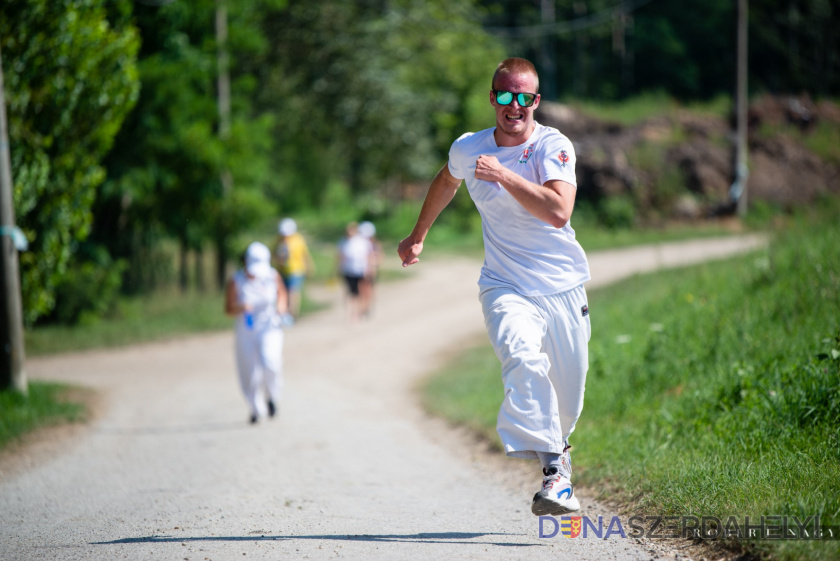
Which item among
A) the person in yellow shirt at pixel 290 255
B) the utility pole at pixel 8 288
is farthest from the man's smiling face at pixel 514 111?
the person in yellow shirt at pixel 290 255

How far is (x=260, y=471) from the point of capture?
7098 millimetres

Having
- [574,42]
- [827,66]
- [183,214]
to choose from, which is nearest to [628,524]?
[183,214]

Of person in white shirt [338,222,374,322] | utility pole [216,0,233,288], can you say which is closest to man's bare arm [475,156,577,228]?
person in white shirt [338,222,374,322]

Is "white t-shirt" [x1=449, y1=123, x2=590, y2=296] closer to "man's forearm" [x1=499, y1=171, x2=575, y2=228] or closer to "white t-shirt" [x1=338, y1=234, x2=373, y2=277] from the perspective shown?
"man's forearm" [x1=499, y1=171, x2=575, y2=228]

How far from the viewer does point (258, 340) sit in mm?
10016

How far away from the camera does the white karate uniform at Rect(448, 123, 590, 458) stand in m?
4.40

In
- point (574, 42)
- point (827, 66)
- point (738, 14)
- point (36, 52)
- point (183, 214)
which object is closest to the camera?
point (36, 52)

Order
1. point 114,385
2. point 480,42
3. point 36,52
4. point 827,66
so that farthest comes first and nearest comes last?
1. point 480,42
2. point 827,66
3. point 114,385
4. point 36,52

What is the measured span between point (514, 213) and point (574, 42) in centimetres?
5305

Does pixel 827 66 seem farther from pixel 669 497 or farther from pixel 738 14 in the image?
pixel 669 497

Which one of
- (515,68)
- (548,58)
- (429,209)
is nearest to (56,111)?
(429,209)

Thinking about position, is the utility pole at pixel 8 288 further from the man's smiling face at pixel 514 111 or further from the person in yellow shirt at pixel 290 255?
the man's smiling face at pixel 514 111

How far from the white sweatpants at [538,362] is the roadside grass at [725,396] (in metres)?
0.87

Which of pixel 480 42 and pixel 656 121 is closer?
pixel 656 121
